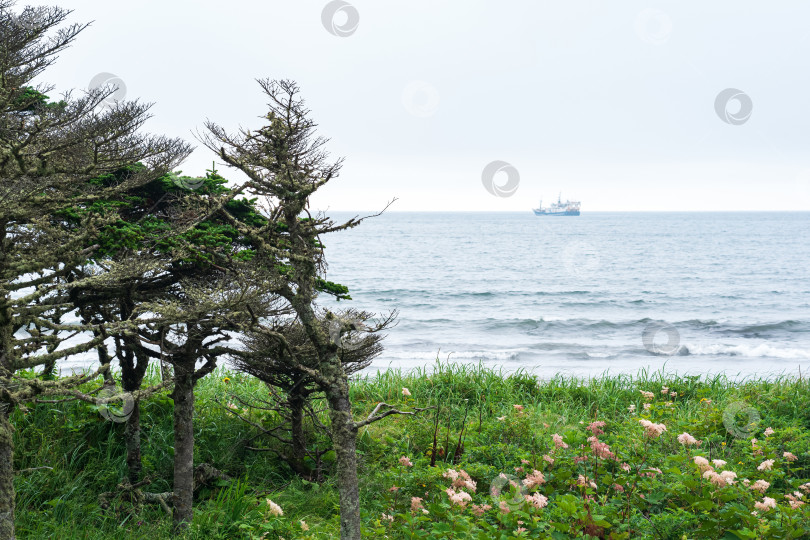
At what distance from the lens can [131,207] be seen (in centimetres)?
602

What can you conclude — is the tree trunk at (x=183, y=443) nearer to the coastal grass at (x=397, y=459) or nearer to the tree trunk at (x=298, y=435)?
the coastal grass at (x=397, y=459)

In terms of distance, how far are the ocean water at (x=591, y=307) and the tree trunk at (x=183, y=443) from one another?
8934 millimetres

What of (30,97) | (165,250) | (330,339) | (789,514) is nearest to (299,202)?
(330,339)

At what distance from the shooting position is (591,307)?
33531mm

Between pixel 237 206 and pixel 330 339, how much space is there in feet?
6.66

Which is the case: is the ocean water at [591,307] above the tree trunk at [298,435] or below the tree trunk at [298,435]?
below

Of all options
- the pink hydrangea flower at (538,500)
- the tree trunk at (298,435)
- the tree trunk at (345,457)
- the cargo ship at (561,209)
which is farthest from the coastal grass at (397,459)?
the cargo ship at (561,209)

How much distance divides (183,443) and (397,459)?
2.74 meters

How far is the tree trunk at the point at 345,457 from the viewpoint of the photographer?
449 centimetres

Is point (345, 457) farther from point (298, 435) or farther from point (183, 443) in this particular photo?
point (298, 435)

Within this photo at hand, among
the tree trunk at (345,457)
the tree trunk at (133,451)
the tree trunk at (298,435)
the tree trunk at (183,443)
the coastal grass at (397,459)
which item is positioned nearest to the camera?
the tree trunk at (345,457)

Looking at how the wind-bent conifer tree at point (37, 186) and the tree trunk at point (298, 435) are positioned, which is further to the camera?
the tree trunk at point (298, 435)

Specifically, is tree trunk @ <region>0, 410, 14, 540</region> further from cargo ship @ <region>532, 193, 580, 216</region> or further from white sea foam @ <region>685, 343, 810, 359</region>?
cargo ship @ <region>532, 193, 580, 216</region>

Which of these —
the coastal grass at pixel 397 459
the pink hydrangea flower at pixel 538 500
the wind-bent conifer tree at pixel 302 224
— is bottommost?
the coastal grass at pixel 397 459
